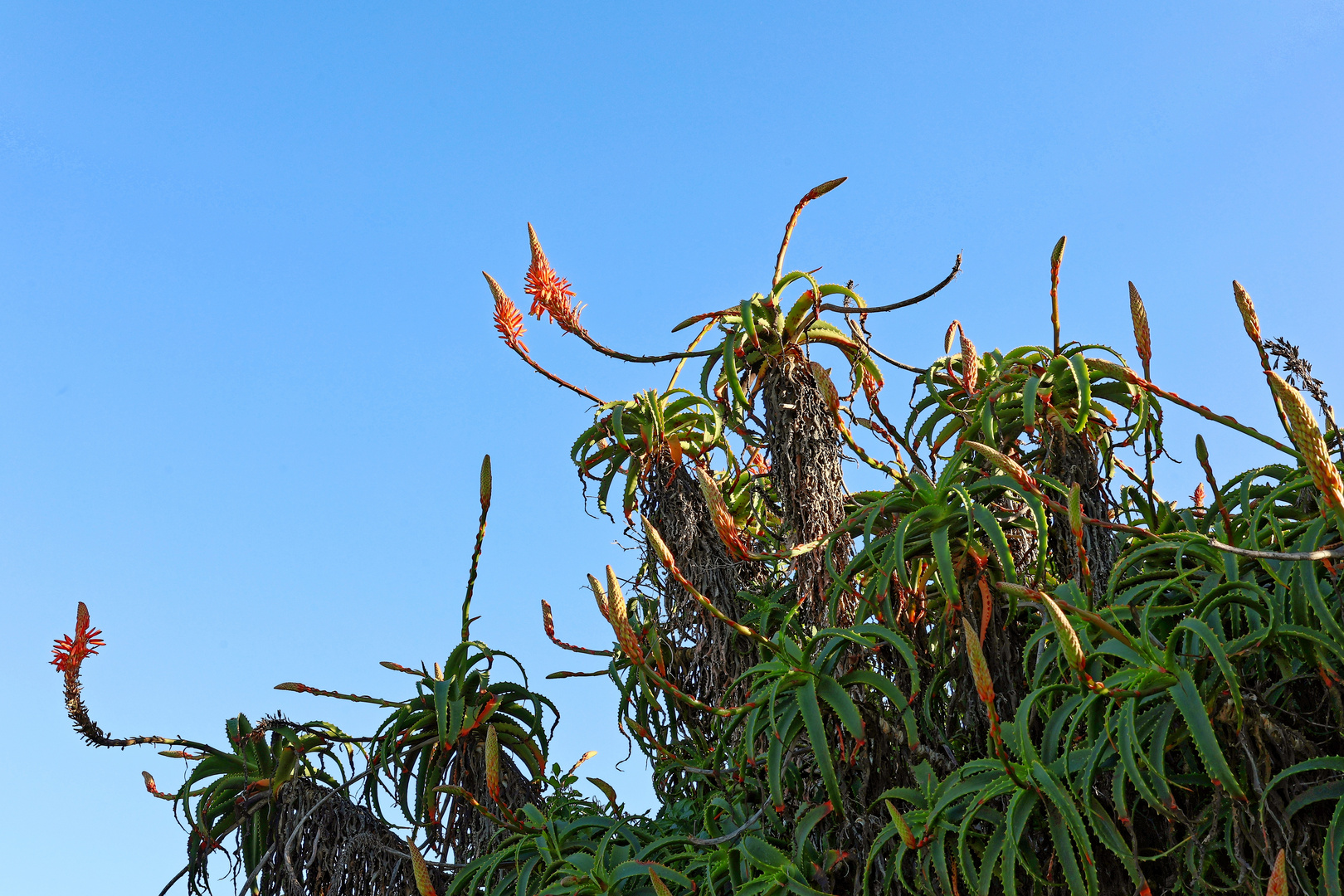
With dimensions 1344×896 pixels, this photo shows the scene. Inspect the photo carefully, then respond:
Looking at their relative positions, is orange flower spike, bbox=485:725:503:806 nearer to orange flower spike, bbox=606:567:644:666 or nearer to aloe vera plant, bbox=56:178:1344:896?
aloe vera plant, bbox=56:178:1344:896

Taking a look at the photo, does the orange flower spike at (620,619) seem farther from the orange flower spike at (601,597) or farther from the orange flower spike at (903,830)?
the orange flower spike at (903,830)

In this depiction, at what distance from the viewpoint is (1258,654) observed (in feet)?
9.11

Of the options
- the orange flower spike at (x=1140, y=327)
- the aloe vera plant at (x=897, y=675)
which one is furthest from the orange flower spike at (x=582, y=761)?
the orange flower spike at (x=1140, y=327)

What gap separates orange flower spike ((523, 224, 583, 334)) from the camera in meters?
3.73

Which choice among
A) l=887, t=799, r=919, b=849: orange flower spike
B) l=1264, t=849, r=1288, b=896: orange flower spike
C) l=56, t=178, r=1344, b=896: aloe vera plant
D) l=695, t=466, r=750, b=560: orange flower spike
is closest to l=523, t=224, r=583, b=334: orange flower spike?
l=56, t=178, r=1344, b=896: aloe vera plant

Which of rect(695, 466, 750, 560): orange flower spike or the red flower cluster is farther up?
the red flower cluster

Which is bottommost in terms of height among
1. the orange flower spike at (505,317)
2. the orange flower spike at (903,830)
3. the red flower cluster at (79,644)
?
the orange flower spike at (903,830)

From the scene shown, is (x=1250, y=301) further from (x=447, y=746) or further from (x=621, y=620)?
(x=447, y=746)

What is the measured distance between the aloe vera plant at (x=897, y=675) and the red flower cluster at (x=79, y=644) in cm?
1

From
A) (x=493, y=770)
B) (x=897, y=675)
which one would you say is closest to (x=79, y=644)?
(x=493, y=770)

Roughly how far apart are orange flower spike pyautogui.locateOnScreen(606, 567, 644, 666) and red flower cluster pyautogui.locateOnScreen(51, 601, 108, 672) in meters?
2.02

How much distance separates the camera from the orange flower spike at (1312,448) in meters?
1.69

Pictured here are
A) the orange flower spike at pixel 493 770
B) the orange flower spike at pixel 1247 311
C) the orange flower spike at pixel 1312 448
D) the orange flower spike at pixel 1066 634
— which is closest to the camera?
the orange flower spike at pixel 1312 448

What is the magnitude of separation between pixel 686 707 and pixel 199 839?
206 cm
